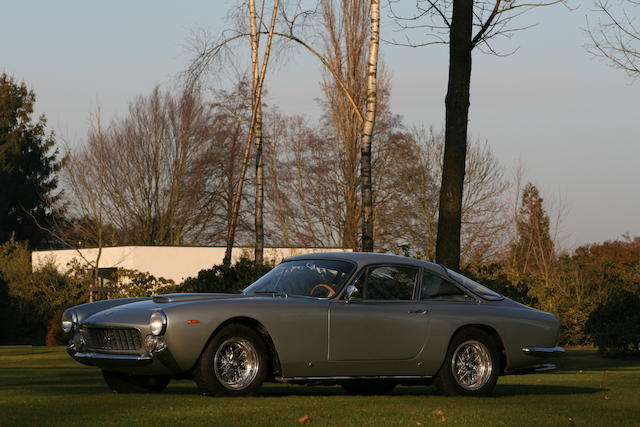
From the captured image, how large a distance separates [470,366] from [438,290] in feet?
2.96

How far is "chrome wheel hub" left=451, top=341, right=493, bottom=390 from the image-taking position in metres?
11.8

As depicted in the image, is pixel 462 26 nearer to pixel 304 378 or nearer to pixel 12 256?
pixel 304 378

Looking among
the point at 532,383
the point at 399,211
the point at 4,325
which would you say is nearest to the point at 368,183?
the point at 532,383

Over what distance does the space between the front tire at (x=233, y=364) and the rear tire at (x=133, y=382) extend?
1.22m

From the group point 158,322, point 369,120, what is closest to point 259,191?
point 369,120

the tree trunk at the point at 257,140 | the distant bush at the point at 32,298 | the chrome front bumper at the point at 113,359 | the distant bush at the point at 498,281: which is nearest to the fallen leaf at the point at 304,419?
the chrome front bumper at the point at 113,359

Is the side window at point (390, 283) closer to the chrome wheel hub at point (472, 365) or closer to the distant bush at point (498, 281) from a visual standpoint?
the chrome wheel hub at point (472, 365)

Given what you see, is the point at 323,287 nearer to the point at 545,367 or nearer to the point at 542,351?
the point at 542,351

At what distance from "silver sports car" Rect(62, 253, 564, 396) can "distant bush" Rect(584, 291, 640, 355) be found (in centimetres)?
1208

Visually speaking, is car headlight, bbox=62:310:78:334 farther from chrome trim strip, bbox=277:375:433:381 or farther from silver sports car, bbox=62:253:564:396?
chrome trim strip, bbox=277:375:433:381

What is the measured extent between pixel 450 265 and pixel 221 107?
3884cm

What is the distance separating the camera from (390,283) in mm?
11773

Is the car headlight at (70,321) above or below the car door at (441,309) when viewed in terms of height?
below

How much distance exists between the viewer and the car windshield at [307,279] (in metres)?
11.4
